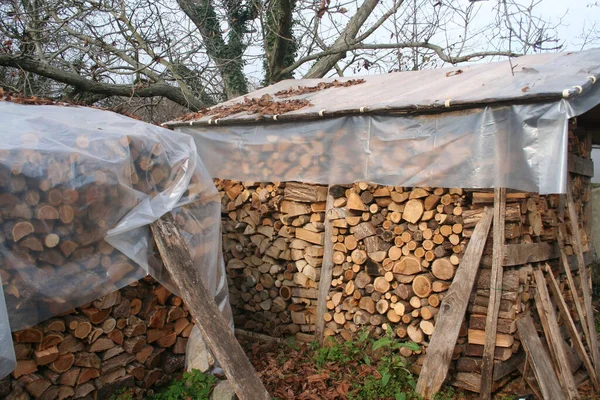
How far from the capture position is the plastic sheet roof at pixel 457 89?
12.3 ft

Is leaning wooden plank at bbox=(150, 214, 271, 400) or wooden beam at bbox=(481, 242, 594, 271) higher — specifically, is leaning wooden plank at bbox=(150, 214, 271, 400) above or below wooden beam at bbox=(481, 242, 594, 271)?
below

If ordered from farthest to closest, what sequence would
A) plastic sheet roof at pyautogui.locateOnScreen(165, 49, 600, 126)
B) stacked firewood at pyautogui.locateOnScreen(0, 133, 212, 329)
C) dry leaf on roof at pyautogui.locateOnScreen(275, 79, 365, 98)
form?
dry leaf on roof at pyautogui.locateOnScreen(275, 79, 365, 98)
plastic sheet roof at pyautogui.locateOnScreen(165, 49, 600, 126)
stacked firewood at pyautogui.locateOnScreen(0, 133, 212, 329)

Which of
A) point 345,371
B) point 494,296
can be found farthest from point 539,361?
point 345,371

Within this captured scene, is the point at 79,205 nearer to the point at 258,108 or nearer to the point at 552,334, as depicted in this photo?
the point at 258,108

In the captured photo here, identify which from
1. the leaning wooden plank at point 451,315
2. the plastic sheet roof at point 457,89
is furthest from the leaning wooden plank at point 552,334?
the plastic sheet roof at point 457,89

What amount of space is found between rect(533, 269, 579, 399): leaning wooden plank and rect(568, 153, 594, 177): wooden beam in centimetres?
121

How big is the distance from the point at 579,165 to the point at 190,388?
420 centimetres

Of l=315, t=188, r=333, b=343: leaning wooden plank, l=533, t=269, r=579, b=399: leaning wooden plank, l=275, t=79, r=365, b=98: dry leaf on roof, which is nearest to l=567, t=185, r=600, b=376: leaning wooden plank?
l=533, t=269, r=579, b=399: leaning wooden plank

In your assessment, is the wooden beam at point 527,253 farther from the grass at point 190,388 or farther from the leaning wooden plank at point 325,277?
the grass at point 190,388

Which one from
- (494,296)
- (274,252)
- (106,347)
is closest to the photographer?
(106,347)

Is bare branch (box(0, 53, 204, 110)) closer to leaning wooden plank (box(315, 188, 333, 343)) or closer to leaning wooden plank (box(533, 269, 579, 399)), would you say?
leaning wooden plank (box(315, 188, 333, 343))

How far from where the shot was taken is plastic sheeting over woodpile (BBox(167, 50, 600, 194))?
3641mm

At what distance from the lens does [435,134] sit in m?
4.14

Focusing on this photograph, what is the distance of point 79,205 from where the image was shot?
3.39 metres
